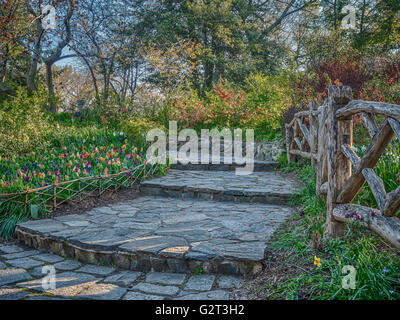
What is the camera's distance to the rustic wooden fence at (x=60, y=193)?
3.96 metres

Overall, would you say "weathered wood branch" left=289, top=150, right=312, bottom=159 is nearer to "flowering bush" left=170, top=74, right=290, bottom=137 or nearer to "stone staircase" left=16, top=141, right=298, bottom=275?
"stone staircase" left=16, top=141, right=298, bottom=275

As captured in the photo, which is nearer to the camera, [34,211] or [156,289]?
[156,289]

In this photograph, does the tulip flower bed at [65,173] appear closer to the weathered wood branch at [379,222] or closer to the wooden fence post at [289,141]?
the wooden fence post at [289,141]

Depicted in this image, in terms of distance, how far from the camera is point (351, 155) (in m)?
2.47

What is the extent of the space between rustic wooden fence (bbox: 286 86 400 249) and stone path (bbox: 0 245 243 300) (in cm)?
101

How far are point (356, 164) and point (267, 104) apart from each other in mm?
6102

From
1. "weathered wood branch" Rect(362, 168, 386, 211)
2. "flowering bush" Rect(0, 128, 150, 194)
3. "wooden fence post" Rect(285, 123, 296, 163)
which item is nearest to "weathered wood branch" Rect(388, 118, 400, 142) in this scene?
"weathered wood branch" Rect(362, 168, 386, 211)

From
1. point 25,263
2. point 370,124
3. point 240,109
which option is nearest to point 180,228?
point 25,263

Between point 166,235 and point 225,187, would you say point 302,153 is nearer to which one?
point 225,187

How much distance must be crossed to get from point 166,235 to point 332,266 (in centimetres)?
158

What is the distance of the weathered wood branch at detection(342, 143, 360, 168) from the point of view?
2361 millimetres

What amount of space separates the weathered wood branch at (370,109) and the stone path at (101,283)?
1553 millimetres

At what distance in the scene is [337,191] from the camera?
2.66 m

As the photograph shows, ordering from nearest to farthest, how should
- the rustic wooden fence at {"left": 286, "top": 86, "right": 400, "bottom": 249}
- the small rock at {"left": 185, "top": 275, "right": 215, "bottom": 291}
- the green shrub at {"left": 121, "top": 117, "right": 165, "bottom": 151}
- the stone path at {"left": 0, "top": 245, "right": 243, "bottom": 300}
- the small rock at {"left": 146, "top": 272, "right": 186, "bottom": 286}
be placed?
1. the rustic wooden fence at {"left": 286, "top": 86, "right": 400, "bottom": 249}
2. the stone path at {"left": 0, "top": 245, "right": 243, "bottom": 300}
3. the small rock at {"left": 185, "top": 275, "right": 215, "bottom": 291}
4. the small rock at {"left": 146, "top": 272, "right": 186, "bottom": 286}
5. the green shrub at {"left": 121, "top": 117, "right": 165, "bottom": 151}
